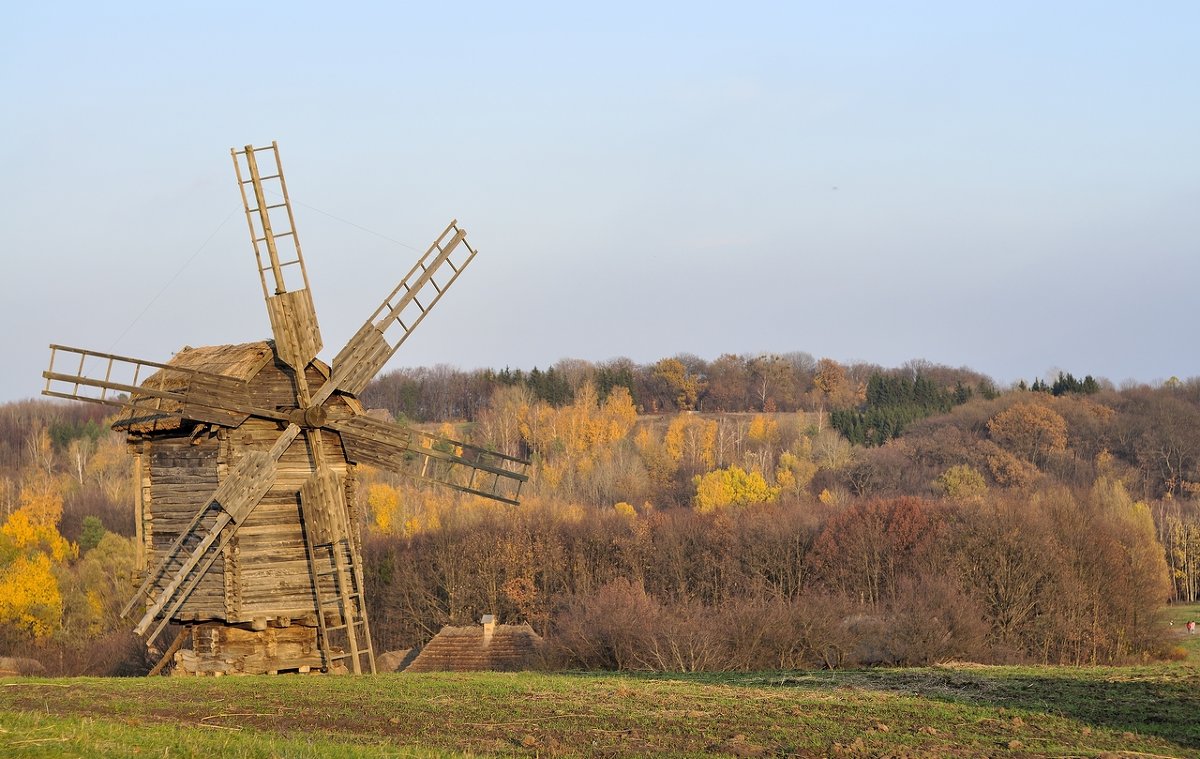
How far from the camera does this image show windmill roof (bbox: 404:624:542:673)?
40031 millimetres

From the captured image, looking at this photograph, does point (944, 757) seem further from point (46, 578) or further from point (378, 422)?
point (46, 578)

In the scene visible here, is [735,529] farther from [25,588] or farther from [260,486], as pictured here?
[260,486]

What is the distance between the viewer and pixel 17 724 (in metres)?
15.3

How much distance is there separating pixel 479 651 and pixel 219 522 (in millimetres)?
16413

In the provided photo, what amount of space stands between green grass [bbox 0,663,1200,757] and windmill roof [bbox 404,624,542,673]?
15.7 m

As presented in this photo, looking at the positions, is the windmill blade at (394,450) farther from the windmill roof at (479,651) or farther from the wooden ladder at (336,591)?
the windmill roof at (479,651)

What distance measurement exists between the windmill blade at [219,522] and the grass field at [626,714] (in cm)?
265

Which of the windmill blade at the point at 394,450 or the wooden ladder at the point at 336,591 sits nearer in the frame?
the wooden ladder at the point at 336,591

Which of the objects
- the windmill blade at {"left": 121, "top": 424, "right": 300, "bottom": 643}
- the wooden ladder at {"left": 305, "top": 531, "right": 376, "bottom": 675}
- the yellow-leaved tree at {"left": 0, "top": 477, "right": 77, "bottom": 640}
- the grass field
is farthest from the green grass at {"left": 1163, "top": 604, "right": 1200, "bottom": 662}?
the yellow-leaved tree at {"left": 0, "top": 477, "right": 77, "bottom": 640}

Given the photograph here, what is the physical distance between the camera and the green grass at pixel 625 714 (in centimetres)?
1539

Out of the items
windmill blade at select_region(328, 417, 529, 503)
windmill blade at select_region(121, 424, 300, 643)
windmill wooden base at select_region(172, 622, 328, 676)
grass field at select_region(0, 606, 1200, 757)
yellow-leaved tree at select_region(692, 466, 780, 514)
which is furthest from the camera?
yellow-leaved tree at select_region(692, 466, 780, 514)

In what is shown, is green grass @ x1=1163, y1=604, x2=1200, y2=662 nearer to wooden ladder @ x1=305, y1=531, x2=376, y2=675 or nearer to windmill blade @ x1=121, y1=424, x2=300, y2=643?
wooden ladder @ x1=305, y1=531, x2=376, y2=675

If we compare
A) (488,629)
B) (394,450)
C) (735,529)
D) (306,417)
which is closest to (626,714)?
(394,450)

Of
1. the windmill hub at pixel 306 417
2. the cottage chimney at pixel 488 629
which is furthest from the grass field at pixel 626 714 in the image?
the cottage chimney at pixel 488 629
